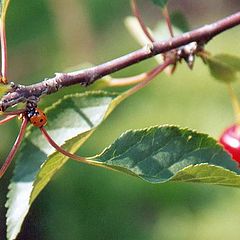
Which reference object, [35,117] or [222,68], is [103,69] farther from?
[222,68]

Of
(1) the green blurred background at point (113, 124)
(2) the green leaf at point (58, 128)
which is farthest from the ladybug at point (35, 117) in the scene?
(1) the green blurred background at point (113, 124)

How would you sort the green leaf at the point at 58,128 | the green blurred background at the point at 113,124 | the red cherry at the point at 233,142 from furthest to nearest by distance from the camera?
1. the green blurred background at the point at 113,124
2. the red cherry at the point at 233,142
3. the green leaf at the point at 58,128

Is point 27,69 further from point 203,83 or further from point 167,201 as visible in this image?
point 167,201

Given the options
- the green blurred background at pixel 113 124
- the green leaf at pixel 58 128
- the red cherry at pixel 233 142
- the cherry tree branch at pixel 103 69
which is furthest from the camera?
the green blurred background at pixel 113 124

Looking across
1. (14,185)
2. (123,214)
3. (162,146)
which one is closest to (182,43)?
(162,146)

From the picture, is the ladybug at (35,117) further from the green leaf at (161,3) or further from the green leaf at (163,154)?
the green leaf at (161,3)

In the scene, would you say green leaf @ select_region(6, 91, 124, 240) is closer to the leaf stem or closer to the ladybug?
the leaf stem

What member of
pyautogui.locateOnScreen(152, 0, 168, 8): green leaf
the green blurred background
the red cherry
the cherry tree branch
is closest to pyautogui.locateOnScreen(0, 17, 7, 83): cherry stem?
the cherry tree branch
